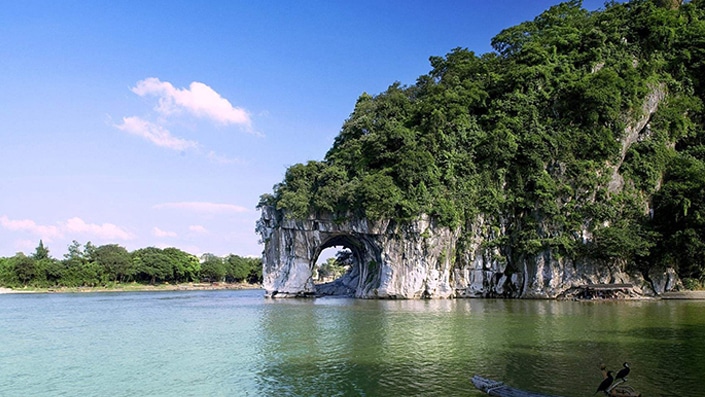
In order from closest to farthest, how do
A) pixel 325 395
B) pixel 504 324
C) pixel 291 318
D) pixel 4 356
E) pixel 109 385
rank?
pixel 325 395, pixel 109 385, pixel 4 356, pixel 504 324, pixel 291 318

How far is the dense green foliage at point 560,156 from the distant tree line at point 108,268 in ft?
139

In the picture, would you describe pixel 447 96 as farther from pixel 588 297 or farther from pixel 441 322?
pixel 441 322

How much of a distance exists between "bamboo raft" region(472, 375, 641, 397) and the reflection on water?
10.3 inches

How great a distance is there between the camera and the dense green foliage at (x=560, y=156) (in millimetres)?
38812

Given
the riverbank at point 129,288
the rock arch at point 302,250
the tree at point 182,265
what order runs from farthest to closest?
the tree at point 182,265 < the riverbank at point 129,288 < the rock arch at point 302,250

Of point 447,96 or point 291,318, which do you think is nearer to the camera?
point 291,318

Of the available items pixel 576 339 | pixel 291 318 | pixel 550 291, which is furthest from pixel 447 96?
pixel 576 339

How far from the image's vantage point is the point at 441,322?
23.4 metres

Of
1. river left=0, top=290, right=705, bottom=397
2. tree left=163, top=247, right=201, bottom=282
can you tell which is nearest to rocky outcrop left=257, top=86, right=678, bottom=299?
river left=0, top=290, right=705, bottom=397

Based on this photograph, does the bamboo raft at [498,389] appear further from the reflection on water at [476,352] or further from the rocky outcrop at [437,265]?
the rocky outcrop at [437,265]

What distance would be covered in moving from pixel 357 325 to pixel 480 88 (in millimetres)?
29920

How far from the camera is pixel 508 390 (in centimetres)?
1061

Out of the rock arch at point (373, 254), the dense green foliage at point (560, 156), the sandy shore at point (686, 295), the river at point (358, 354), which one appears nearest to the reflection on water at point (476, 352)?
the river at point (358, 354)

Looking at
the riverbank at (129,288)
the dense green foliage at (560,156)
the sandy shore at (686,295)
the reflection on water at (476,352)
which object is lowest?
the riverbank at (129,288)
